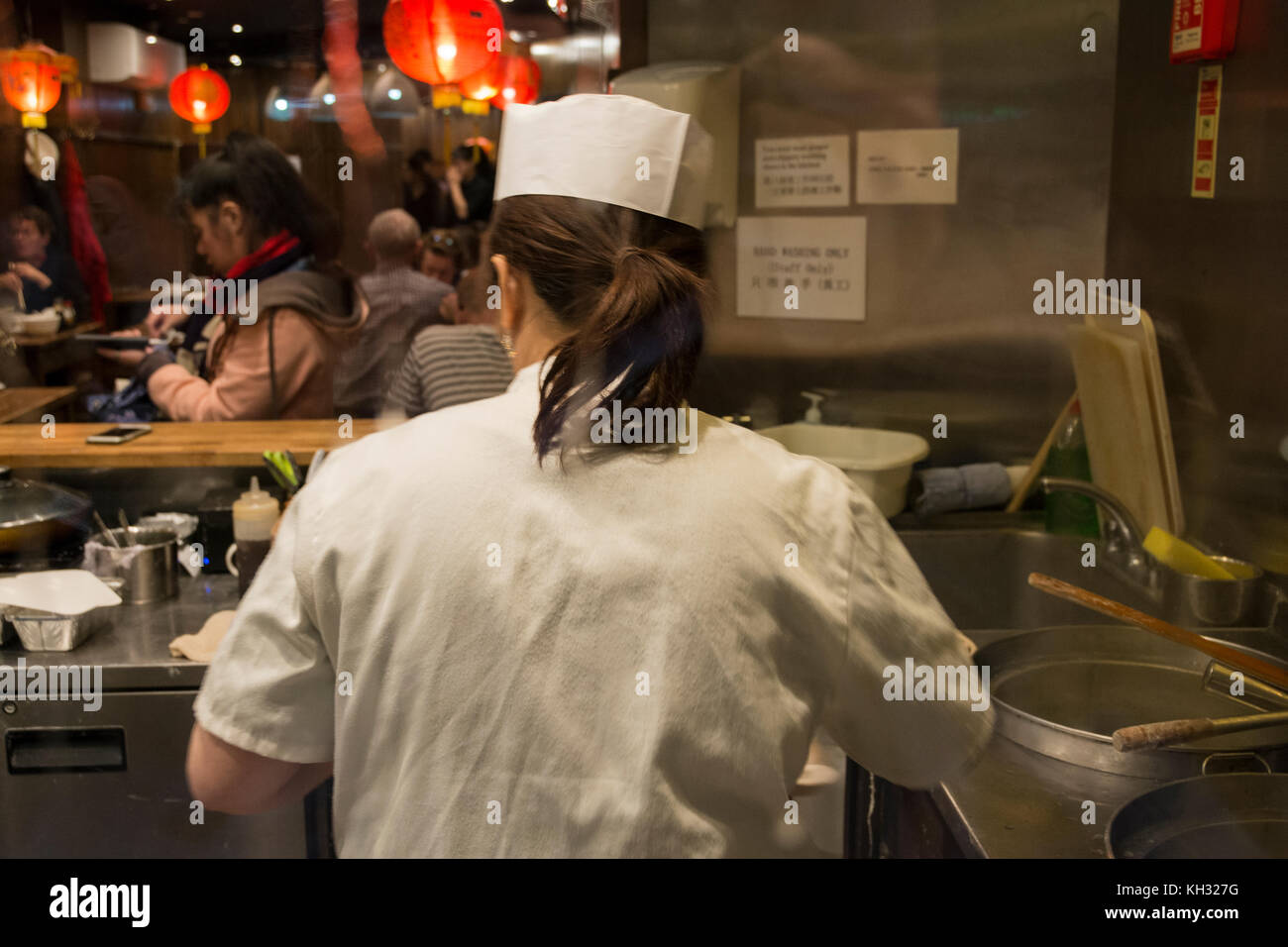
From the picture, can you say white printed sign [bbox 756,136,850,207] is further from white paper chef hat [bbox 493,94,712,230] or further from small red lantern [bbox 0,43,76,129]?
small red lantern [bbox 0,43,76,129]

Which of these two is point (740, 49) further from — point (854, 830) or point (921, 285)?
point (854, 830)

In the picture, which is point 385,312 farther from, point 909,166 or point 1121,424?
point 1121,424

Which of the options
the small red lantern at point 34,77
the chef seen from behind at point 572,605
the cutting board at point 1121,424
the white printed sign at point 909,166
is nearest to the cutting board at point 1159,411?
the cutting board at point 1121,424

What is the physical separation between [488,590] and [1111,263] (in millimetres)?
1462

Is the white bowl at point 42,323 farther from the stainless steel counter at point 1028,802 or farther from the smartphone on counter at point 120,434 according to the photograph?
the stainless steel counter at point 1028,802

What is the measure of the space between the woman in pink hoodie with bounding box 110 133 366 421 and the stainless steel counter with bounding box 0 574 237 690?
1.47 ft

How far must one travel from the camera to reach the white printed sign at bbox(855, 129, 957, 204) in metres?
1.88

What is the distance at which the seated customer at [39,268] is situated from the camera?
2.24m

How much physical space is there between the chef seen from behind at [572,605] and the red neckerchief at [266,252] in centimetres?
117

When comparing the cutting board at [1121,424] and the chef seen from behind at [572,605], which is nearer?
the chef seen from behind at [572,605]

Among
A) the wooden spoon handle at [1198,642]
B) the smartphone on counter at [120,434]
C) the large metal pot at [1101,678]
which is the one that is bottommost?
the large metal pot at [1101,678]

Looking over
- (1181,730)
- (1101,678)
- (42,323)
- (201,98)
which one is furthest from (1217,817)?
(42,323)

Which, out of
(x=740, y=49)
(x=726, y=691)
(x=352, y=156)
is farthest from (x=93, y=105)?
(x=726, y=691)

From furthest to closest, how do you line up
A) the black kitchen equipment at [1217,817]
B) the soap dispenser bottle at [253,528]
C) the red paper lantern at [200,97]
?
the red paper lantern at [200,97] < the soap dispenser bottle at [253,528] < the black kitchen equipment at [1217,817]
